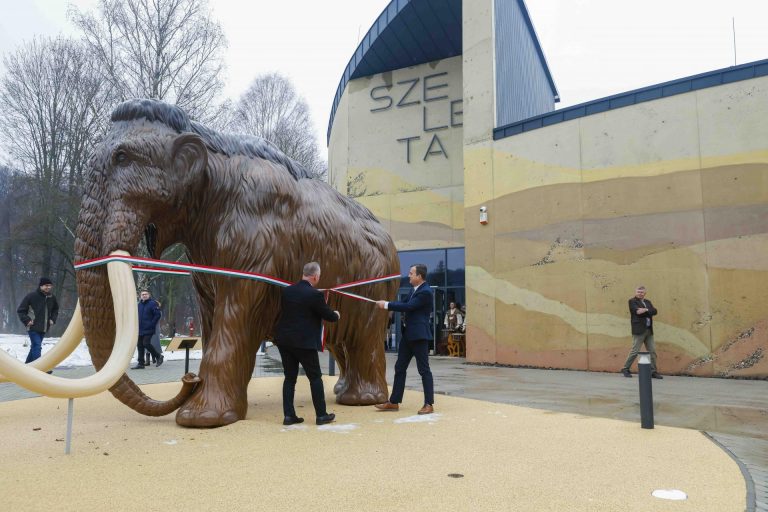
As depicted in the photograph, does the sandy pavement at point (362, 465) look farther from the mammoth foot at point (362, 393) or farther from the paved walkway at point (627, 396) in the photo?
the mammoth foot at point (362, 393)

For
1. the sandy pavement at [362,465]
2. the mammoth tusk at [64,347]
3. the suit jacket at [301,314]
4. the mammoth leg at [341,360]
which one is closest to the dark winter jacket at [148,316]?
→ the sandy pavement at [362,465]

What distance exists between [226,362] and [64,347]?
1227 mm

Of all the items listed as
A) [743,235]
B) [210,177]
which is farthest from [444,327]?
[210,177]

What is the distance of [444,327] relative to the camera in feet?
49.0

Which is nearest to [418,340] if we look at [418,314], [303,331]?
[418,314]

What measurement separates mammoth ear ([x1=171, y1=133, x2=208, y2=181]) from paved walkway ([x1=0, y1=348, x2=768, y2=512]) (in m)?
3.25

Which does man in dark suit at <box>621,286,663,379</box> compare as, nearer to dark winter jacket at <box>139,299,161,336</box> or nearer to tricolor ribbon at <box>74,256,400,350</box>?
tricolor ribbon at <box>74,256,400,350</box>

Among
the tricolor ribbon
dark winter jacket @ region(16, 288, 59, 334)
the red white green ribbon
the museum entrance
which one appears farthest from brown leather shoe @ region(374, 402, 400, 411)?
the museum entrance

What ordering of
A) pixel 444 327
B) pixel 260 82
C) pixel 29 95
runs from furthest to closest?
1. pixel 260 82
2. pixel 29 95
3. pixel 444 327

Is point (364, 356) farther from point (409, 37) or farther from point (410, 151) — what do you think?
point (409, 37)

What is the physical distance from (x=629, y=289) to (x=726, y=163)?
2575 millimetres

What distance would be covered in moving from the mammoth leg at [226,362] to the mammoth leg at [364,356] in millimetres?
1174

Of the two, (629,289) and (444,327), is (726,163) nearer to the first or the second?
(629,289)

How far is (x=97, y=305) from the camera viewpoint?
159 inches
